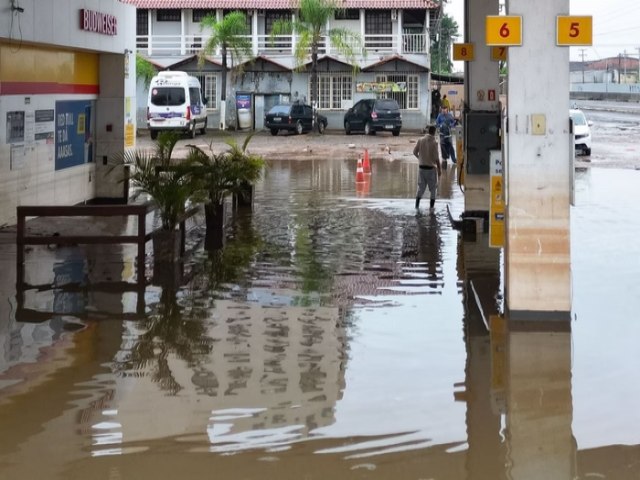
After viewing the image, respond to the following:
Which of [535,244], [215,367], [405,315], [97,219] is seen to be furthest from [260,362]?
[97,219]

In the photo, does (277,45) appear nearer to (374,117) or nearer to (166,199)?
(374,117)

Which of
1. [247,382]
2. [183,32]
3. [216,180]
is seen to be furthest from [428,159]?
[183,32]

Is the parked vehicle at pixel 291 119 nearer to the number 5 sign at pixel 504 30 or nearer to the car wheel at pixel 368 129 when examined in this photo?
the car wheel at pixel 368 129

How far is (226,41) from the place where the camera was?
183 ft

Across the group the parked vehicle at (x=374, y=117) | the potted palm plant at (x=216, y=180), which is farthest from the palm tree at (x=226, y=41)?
the potted palm plant at (x=216, y=180)

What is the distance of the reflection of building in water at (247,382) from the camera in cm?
766

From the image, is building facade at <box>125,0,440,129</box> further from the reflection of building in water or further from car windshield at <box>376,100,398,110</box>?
the reflection of building in water

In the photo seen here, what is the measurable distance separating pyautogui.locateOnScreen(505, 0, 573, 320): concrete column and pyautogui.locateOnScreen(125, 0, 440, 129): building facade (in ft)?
152

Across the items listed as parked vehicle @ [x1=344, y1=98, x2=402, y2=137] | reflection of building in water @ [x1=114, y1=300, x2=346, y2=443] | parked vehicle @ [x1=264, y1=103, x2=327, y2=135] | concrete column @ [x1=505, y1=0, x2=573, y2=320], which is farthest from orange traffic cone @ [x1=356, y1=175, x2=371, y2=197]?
parked vehicle @ [x1=264, y1=103, x2=327, y2=135]

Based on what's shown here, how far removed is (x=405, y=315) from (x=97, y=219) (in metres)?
9.98

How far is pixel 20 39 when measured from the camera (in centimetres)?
1714

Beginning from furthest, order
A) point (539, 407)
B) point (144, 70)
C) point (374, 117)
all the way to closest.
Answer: point (144, 70), point (374, 117), point (539, 407)

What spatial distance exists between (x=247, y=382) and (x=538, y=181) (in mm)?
3903

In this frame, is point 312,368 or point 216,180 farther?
point 216,180
